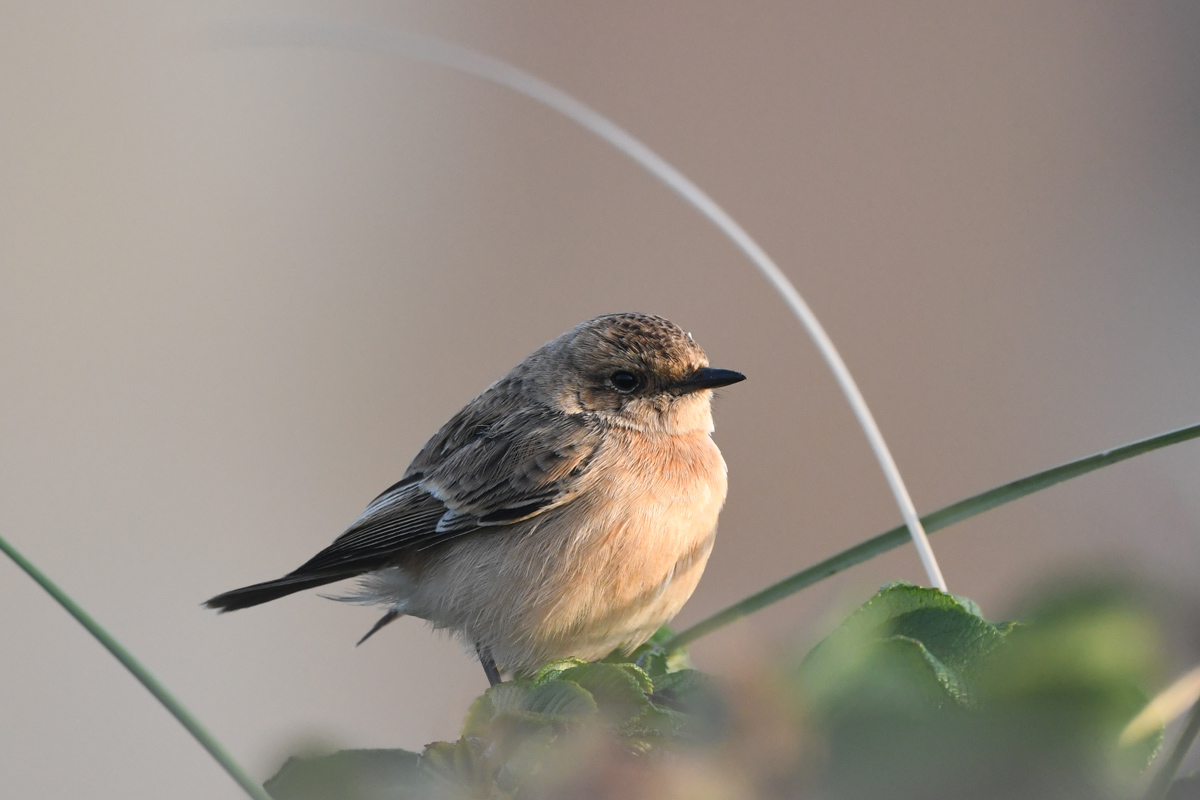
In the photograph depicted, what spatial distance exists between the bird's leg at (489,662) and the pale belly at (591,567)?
0.4 inches

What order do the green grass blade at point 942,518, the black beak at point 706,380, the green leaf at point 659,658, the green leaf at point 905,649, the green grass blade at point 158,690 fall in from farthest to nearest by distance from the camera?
the black beak at point 706,380 → the green leaf at point 659,658 → the green grass blade at point 942,518 → the green grass blade at point 158,690 → the green leaf at point 905,649

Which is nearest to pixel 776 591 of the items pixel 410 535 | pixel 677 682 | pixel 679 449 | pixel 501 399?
pixel 677 682

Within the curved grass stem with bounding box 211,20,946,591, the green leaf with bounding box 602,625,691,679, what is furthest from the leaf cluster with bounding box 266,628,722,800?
the curved grass stem with bounding box 211,20,946,591

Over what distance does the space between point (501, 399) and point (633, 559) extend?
1.50 ft

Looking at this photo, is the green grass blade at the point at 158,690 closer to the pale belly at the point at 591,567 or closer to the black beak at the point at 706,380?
the pale belly at the point at 591,567

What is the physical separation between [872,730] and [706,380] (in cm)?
117

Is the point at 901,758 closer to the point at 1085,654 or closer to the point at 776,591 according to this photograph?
the point at 1085,654

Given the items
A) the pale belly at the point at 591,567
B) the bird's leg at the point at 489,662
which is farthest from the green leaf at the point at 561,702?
the bird's leg at the point at 489,662

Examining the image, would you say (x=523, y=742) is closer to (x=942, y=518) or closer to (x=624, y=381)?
(x=942, y=518)

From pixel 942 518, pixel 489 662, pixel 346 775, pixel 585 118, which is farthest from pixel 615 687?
pixel 489 662

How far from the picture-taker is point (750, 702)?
1.09ft

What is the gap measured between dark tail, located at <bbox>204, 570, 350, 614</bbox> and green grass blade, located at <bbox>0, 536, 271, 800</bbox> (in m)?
0.64

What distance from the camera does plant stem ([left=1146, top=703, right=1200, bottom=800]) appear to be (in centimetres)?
38

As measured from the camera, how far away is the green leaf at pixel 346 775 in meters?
0.50
